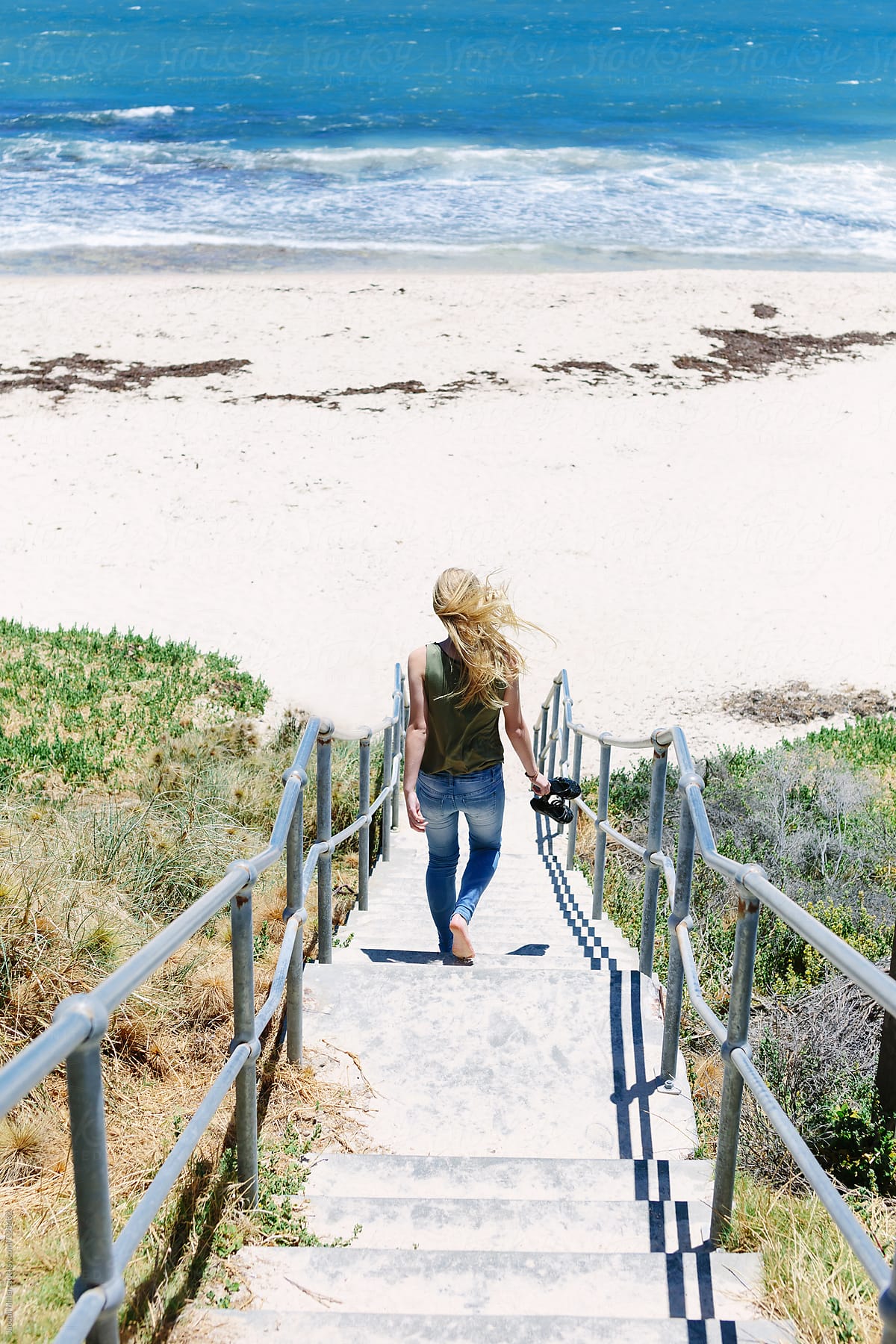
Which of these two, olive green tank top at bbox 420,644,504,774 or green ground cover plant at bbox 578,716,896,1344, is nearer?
green ground cover plant at bbox 578,716,896,1344

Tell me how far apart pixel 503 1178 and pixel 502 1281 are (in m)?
0.52

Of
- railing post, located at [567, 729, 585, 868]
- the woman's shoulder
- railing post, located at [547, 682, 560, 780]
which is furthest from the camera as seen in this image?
railing post, located at [547, 682, 560, 780]

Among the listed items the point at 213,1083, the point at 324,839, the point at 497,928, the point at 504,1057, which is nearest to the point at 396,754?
the point at 497,928

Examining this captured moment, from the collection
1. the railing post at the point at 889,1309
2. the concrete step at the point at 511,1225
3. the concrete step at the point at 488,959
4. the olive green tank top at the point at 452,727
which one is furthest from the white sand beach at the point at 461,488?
the railing post at the point at 889,1309

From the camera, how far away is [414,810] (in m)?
4.75

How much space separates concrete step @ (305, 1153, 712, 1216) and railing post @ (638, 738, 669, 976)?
1.05 meters

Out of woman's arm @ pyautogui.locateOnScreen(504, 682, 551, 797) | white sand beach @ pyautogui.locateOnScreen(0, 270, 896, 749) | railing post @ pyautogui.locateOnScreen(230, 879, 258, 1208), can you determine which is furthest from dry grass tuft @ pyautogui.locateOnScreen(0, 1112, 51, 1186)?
white sand beach @ pyautogui.locateOnScreen(0, 270, 896, 749)

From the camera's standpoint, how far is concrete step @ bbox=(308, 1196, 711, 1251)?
2.97 metres

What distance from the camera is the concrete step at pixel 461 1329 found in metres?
2.45

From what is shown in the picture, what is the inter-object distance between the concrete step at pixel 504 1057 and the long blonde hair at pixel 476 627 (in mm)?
1024

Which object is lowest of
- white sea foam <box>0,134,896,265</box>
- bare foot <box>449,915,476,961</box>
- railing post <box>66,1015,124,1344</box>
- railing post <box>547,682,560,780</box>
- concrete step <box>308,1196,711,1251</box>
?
railing post <box>547,682,560,780</box>

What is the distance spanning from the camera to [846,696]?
38.1 feet

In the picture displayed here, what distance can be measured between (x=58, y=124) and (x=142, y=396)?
3070 cm

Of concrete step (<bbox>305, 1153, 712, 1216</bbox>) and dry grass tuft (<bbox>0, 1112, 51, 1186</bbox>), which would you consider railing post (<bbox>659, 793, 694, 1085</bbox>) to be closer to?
concrete step (<bbox>305, 1153, 712, 1216</bbox>)
